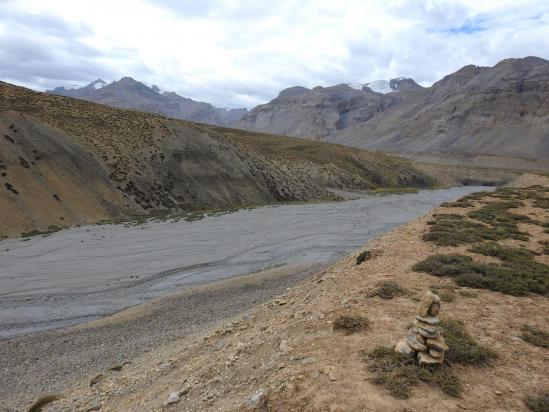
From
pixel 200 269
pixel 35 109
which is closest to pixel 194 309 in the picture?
pixel 200 269

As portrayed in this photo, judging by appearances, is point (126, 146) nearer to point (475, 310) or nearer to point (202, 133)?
point (202, 133)

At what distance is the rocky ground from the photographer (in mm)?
8969

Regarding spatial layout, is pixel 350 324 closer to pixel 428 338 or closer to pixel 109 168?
pixel 428 338

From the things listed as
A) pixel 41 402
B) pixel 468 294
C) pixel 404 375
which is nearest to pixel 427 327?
pixel 404 375

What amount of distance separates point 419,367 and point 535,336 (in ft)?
13.6

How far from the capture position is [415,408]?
8.40 m

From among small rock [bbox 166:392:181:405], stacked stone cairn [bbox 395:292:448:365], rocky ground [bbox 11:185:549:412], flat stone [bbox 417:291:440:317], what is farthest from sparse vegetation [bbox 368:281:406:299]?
small rock [bbox 166:392:181:405]

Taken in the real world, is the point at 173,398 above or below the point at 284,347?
below

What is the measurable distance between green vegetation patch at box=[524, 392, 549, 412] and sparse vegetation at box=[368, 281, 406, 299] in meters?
5.37

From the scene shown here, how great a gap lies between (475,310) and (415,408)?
5.97 meters

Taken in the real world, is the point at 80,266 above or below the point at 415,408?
below

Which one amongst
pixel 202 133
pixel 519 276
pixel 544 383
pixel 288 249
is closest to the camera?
pixel 544 383

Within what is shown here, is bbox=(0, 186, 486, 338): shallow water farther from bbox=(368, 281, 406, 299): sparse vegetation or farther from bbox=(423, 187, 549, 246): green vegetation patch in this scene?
bbox=(368, 281, 406, 299): sparse vegetation

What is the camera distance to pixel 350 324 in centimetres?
1198
